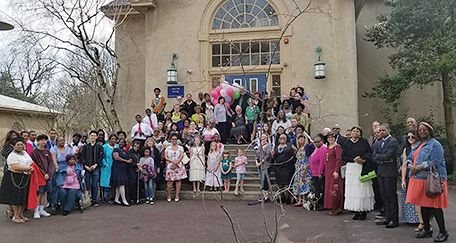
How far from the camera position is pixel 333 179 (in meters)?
9.54

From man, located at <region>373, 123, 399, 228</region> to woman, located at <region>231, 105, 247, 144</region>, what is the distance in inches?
245

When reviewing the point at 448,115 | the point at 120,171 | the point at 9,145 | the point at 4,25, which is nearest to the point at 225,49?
the point at 120,171

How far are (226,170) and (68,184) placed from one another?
3890 mm

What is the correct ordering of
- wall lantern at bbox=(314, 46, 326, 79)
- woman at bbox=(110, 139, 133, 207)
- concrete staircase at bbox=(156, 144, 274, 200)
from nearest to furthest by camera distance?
woman at bbox=(110, 139, 133, 207), concrete staircase at bbox=(156, 144, 274, 200), wall lantern at bbox=(314, 46, 326, 79)

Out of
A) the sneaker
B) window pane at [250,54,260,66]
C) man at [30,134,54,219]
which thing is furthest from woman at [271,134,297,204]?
window pane at [250,54,260,66]

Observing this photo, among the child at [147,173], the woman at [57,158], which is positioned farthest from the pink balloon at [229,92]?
the woman at [57,158]

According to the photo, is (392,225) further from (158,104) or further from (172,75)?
(172,75)

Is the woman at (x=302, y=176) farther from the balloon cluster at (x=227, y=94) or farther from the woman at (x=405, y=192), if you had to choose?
the balloon cluster at (x=227, y=94)

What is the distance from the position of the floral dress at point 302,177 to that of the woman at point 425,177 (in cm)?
353

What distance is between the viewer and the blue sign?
1675 centimetres

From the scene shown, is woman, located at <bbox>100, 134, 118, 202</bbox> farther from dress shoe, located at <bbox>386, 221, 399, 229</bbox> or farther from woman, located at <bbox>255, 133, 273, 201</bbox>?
dress shoe, located at <bbox>386, 221, 399, 229</bbox>

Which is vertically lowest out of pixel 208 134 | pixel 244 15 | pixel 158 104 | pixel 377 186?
pixel 377 186

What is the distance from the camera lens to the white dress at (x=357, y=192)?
28.8ft

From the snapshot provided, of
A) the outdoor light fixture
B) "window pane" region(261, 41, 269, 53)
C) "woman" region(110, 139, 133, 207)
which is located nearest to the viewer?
the outdoor light fixture
